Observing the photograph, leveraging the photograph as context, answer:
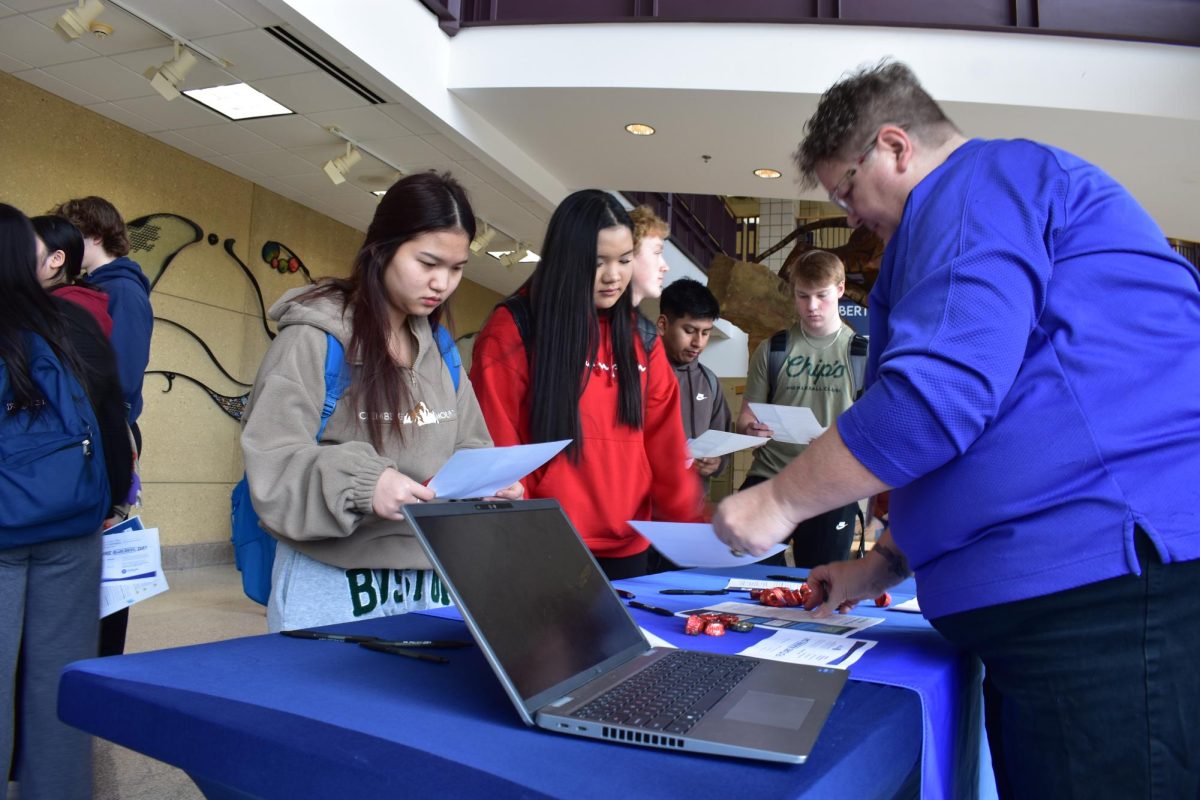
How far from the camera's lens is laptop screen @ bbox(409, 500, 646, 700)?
82 cm

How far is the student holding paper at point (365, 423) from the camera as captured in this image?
52.8 inches

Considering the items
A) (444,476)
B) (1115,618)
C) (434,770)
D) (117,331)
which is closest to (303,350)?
(444,476)

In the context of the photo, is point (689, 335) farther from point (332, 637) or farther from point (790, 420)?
point (332, 637)

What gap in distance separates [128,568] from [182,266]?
4915 mm

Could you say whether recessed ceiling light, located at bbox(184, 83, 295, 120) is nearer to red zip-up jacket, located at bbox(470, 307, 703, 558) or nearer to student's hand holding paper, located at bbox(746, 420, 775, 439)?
student's hand holding paper, located at bbox(746, 420, 775, 439)

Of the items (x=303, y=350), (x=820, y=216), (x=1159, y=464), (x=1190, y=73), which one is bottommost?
(x=1159, y=464)

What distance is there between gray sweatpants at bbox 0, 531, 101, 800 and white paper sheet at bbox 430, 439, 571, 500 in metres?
1.09

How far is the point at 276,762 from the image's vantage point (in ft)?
2.32

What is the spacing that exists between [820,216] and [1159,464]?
15.8 meters

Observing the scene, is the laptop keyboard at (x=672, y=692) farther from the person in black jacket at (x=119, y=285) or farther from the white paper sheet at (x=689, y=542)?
the person in black jacket at (x=119, y=285)

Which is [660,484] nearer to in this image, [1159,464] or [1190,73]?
[1159,464]

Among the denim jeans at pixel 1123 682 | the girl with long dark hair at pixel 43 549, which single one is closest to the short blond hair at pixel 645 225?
the girl with long dark hair at pixel 43 549

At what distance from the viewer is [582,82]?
212 inches

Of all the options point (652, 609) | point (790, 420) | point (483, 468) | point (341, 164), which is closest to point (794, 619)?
point (652, 609)
